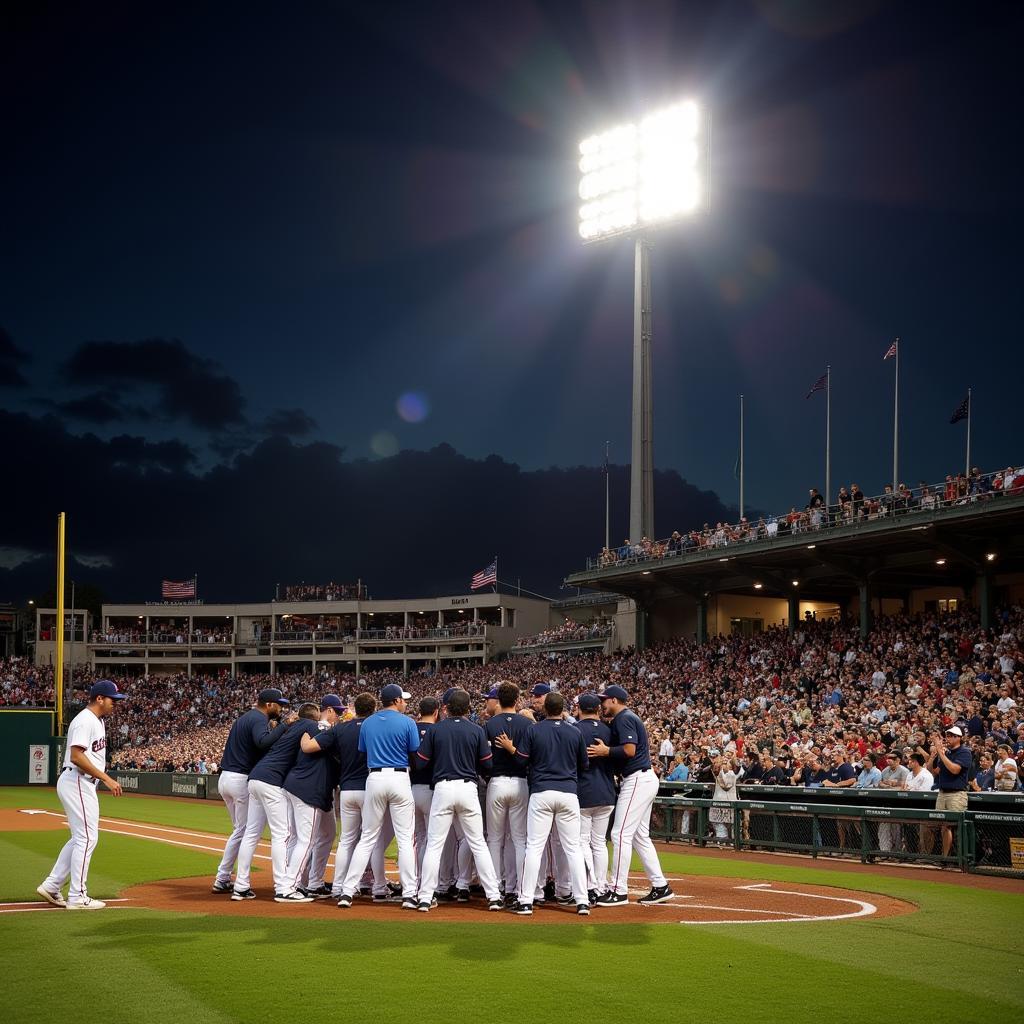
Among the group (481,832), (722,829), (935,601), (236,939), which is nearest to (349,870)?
(481,832)

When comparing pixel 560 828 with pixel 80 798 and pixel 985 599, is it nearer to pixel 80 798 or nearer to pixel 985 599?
pixel 80 798

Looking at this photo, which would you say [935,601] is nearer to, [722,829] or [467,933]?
[722,829]

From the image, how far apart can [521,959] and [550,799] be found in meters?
2.30

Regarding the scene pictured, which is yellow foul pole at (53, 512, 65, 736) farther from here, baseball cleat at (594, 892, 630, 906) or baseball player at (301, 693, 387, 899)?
baseball cleat at (594, 892, 630, 906)

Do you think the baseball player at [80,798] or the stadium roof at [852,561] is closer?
the baseball player at [80,798]

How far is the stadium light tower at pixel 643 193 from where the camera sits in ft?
136

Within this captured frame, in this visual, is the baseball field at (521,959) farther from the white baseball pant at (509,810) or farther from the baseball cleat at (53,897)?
the white baseball pant at (509,810)

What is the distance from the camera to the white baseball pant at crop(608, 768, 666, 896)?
10.3 m

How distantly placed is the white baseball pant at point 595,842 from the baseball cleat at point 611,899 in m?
0.06

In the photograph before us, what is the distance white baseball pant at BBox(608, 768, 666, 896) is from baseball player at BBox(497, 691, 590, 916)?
2.08 ft

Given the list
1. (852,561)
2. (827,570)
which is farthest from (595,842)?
(827,570)

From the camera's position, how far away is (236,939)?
8062 mm

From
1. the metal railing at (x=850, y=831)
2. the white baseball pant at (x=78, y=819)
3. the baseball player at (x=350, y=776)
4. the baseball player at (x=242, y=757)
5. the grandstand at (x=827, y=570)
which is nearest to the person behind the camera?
the white baseball pant at (x=78, y=819)

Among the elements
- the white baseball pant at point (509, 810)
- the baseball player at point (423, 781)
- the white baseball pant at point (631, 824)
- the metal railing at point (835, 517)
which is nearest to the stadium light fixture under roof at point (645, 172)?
the metal railing at point (835, 517)
